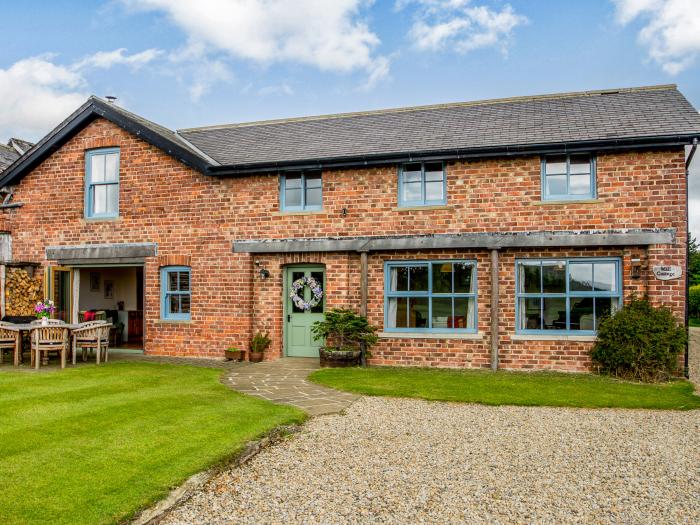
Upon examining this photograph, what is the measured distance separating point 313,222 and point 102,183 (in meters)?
6.10

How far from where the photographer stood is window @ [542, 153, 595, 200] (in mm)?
11930

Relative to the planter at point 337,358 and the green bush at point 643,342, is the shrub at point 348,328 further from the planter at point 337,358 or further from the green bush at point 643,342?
the green bush at point 643,342

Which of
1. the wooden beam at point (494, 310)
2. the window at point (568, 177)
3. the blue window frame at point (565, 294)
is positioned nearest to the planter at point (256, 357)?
the wooden beam at point (494, 310)

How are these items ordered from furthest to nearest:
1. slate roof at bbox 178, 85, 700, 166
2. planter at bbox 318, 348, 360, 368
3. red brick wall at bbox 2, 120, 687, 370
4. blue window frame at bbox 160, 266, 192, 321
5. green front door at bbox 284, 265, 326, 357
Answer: blue window frame at bbox 160, 266, 192, 321, green front door at bbox 284, 265, 326, 357, planter at bbox 318, 348, 360, 368, slate roof at bbox 178, 85, 700, 166, red brick wall at bbox 2, 120, 687, 370

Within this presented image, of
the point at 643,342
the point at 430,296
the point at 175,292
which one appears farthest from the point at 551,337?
the point at 175,292

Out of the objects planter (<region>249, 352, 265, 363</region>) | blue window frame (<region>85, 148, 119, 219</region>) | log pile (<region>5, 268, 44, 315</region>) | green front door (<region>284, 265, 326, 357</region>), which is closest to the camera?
planter (<region>249, 352, 265, 363</region>)

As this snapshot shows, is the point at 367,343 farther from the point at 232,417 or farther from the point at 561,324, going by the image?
the point at 232,417

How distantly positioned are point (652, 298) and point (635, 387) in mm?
2115

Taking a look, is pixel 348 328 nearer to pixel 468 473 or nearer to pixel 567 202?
pixel 567 202

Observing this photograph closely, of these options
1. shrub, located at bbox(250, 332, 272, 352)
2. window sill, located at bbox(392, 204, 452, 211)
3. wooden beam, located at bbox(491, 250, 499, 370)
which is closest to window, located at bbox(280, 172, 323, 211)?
window sill, located at bbox(392, 204, 452, 211)

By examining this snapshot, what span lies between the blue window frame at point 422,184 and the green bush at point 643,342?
442 cm

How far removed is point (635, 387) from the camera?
10.1 metres

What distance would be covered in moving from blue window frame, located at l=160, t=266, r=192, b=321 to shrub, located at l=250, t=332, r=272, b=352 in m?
2.09

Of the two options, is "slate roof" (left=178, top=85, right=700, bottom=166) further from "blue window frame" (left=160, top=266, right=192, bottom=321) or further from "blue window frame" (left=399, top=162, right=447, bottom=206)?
"blue window frame" (left=160, top=266, right=192, bottom=321)
